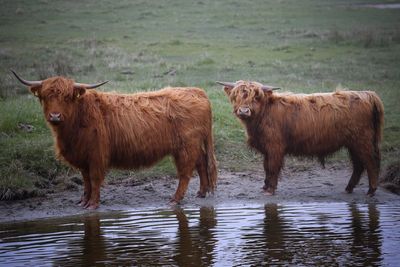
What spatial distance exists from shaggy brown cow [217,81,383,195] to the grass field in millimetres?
1065

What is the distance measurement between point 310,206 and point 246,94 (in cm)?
139

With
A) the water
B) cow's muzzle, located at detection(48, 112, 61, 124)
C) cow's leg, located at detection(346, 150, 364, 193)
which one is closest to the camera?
the water

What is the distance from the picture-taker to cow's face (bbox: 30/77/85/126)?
7227 millimetres

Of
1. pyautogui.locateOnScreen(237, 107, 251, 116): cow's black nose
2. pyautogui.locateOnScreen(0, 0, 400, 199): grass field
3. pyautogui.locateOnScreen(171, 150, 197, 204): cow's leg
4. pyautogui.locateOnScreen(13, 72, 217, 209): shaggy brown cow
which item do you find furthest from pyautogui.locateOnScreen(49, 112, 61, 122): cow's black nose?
pyautogui.locateOnScreen(237, 107, 251, 116): cow's black nose

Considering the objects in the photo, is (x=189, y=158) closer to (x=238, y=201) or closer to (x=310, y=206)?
(x=238, y=201)

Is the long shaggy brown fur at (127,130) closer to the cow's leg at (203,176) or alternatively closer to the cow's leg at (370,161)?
the cow's leg at (203,176)

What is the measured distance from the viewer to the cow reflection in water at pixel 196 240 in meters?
5.90

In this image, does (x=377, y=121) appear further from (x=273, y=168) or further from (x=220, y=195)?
(x=220, y=195)

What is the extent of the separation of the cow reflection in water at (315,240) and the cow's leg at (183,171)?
0.91 metres

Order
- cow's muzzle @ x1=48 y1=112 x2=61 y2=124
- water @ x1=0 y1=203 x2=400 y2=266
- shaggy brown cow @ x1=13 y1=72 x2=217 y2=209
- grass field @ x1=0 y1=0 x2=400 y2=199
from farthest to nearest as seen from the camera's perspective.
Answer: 1. grass field @ x1=0 y1=0 x2=400 y2=199
2. shaggy brown cow @ x1=13 y1=72 x2=217 y2=209
3. cow's muzzle @ x1=48 y1=112 x2=61 y2=124
4. water @ x1=0 y1=203 x2=400 y2=266

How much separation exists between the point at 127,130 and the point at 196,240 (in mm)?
1680

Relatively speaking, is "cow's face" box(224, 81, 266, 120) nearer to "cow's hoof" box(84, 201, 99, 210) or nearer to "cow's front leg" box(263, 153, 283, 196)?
"cow's front leg" box(263, 153, 283, 196)

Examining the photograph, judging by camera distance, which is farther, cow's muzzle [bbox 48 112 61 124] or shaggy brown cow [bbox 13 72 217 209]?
shaggy brown cow [bbox 13 72 217 209]

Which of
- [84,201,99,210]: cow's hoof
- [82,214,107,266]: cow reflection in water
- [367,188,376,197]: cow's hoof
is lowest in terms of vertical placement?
[367,188,376,197]: cow's hoof
